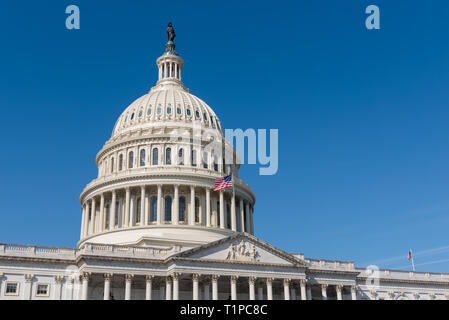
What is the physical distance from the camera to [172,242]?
240ft

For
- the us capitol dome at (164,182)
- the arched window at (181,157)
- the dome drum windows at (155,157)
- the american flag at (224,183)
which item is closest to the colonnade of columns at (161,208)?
the us capitol dome at (164,182)

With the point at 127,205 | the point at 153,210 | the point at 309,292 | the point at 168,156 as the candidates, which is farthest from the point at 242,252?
the point at 168,156

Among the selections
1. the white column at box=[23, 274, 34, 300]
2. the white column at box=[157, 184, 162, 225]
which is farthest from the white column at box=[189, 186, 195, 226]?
the white column at box=[23, 274, 34, 300]

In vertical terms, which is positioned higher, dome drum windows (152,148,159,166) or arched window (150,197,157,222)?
dome drum windows (152,148,159,166)

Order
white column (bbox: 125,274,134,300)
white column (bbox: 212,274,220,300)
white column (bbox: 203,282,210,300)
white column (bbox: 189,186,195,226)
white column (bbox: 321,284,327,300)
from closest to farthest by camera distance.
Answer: white column (bbox: 125,274,134,300) < white column (bbox: 212,274,220,300) < white column (bbox: 203,282,210,300) < white column (bbox: 321,284,327,300) < white column (bbox: 189,186,195,226)

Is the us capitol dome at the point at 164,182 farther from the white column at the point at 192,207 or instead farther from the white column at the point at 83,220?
the white column at the point at 83,220

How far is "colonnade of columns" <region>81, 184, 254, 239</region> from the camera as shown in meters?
80.6

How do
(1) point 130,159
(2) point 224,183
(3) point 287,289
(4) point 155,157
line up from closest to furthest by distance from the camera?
(3) point 287,289 → (2) point 224,183 → (4) point 155,157 → (1) point 130,159

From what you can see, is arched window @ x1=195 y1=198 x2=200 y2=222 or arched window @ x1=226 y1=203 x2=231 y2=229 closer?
arched window @ x1=195 y1=198 x2=200 y2=222

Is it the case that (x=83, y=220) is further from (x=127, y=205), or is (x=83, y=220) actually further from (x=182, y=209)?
(x=182, y=209)

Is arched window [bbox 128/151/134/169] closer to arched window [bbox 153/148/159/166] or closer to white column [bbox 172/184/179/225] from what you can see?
arched window [bbox 153/148/159/166]

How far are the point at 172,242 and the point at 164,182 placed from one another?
39.0 feet

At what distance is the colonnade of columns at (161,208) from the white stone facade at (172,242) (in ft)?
0.52

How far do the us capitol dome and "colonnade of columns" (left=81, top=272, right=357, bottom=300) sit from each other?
10.0 meters
